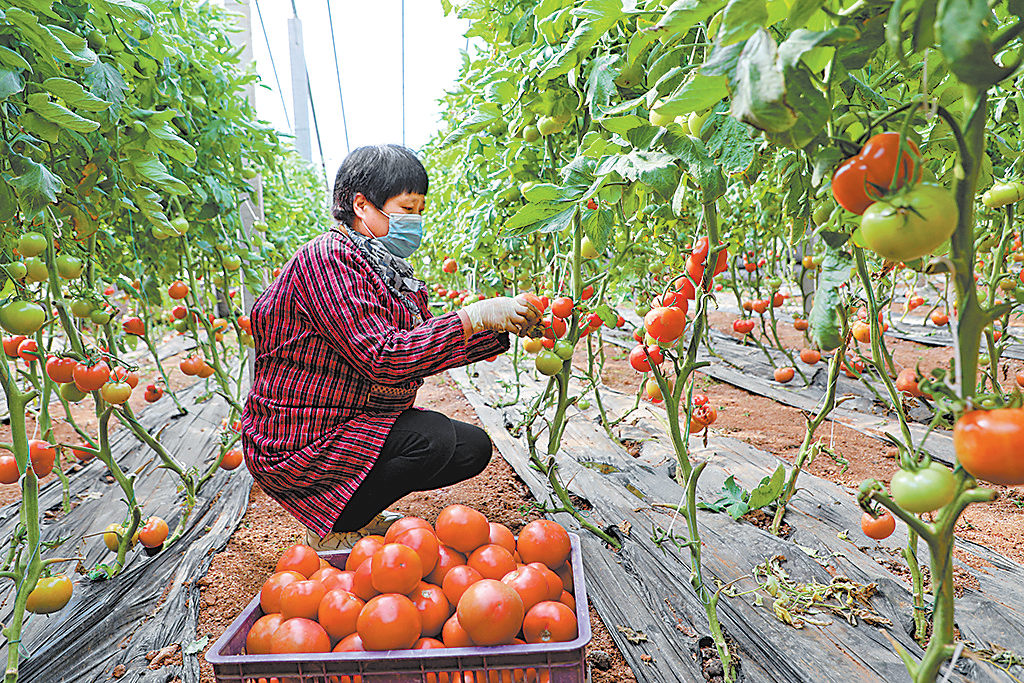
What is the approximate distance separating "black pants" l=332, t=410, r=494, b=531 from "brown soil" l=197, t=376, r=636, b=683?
310mm

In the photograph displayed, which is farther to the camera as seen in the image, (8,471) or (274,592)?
(8,471)

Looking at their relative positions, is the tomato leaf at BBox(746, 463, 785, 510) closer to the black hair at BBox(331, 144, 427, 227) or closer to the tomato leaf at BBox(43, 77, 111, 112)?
the black hair at BBox(331, 144, 427, 227)

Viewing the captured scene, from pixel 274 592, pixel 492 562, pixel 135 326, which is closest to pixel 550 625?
pixel 492 562

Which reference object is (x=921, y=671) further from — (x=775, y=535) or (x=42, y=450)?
(x=42, y=450)

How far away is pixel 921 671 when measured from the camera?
651 millimetres

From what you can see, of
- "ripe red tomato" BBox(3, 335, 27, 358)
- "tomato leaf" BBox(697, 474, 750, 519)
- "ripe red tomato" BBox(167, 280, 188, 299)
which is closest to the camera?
"tomato leaf" BBox(697, 474, 750, 519)

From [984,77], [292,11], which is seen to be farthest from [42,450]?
[292,11]

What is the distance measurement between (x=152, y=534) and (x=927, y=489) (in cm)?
190

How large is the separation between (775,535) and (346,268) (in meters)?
1.33

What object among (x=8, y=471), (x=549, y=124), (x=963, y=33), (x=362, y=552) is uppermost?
(x=549, y=124)

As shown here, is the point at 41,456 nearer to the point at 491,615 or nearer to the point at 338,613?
the point at 338,613

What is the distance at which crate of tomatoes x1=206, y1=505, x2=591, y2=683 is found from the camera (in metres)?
0.95

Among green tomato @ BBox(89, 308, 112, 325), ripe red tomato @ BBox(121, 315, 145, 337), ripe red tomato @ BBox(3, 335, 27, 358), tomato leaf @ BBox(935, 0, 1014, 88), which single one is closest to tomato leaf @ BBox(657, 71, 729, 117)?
tomato leaf @ BBox(935, 0, 1014, 88)

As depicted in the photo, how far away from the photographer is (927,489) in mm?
537
